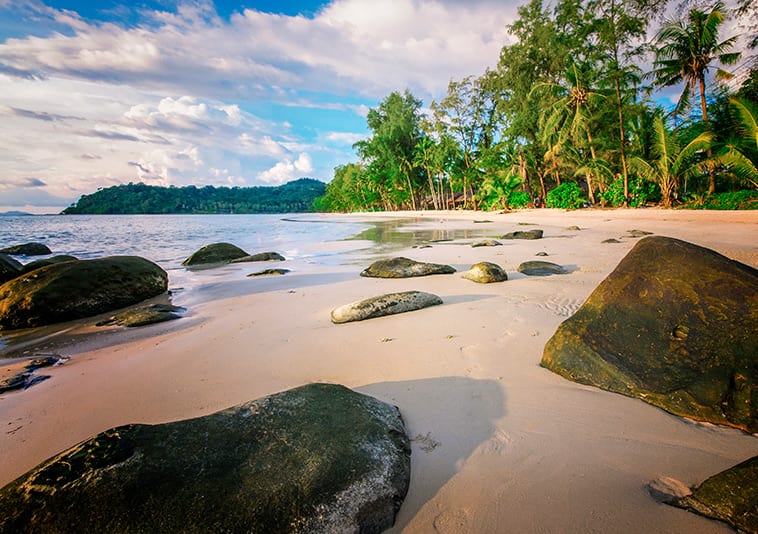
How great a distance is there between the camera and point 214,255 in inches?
420

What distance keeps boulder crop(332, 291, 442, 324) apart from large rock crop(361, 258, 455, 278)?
6.33 ft

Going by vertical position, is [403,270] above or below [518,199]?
A: below

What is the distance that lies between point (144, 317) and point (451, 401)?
4.50 m

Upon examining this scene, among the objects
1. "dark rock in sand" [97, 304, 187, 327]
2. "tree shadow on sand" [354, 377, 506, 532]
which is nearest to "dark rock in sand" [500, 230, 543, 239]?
"tree shadow on sand" [354, 377, 506, 532]

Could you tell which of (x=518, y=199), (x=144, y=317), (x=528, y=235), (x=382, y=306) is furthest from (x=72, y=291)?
(x=518, y=199)

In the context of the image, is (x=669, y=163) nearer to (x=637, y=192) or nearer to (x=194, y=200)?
(x=637, y=192)

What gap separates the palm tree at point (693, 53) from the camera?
1891cm

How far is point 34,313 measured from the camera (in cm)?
495

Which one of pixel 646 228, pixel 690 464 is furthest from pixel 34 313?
pixel 646 228

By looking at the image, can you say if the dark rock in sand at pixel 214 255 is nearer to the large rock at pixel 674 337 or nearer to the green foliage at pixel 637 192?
the large rock at pixel 674 337

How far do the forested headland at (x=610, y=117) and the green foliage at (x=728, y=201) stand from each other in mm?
61

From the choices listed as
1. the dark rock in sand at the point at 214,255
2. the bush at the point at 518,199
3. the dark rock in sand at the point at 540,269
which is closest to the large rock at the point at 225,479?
the dark rock in sand at the point at 540,269

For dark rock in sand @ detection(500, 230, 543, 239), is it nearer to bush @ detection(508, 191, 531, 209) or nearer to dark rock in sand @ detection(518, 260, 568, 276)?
dark rock in sand @ detection(518, 260, 568, 276)

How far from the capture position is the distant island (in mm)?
118375
